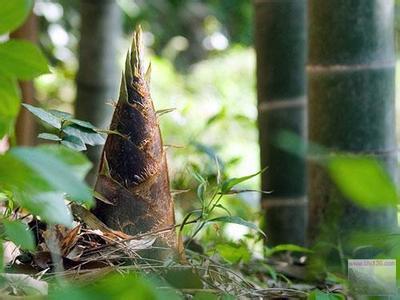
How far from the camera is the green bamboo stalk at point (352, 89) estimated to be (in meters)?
1.24

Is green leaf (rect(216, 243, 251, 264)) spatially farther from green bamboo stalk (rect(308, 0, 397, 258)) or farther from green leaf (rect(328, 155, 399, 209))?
green leaf (rect(328, 155, 399, 209))

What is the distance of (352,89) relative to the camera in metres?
1.25

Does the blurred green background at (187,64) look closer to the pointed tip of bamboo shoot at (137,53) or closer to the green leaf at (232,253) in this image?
the green leaf at (232,253)

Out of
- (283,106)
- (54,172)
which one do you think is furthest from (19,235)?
(283,106)

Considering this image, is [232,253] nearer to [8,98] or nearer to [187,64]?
[8,98]

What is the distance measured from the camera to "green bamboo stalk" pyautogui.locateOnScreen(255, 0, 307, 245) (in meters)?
1.56

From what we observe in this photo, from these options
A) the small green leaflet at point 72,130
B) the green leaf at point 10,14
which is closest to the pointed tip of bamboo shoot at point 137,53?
the small green leaflet at point 72,130

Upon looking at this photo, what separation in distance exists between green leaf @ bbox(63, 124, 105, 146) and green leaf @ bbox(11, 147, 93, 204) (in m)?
0.49

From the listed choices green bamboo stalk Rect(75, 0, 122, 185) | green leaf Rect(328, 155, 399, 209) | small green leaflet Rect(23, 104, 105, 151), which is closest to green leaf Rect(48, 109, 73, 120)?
small green leaflet Rect(23, 104, 105, 151)

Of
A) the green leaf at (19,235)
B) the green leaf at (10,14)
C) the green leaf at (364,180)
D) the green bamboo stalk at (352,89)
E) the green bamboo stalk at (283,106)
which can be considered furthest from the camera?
the green bamboo stalk at (283,106)

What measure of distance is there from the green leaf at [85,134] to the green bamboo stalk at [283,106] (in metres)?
0.64

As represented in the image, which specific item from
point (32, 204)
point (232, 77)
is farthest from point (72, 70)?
point (32, 204)

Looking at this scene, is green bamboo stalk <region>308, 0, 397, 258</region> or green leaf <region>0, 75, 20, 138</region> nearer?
green leaf <region>0, 75, 20, 138</region>

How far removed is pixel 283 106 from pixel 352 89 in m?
0.33
